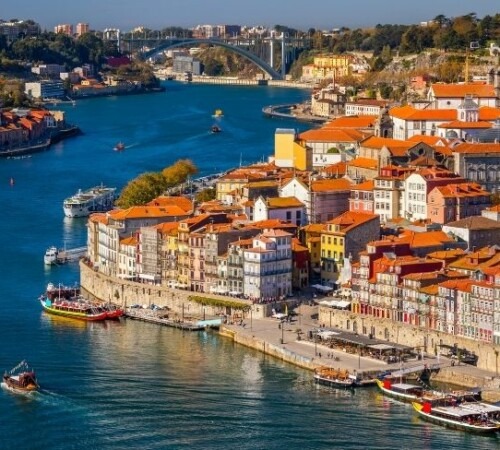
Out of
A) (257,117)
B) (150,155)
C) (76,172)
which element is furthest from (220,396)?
(257,117)

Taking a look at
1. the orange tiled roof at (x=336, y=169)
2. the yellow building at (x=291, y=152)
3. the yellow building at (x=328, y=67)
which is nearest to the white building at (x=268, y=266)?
the orange tiled roof at (x=336, y=169)

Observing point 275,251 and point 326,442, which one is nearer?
point 326,442

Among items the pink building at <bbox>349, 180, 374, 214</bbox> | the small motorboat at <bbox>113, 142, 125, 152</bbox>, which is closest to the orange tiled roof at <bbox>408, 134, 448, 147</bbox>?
the pink building at <bbox>349, 180, 374, 214</bbox>

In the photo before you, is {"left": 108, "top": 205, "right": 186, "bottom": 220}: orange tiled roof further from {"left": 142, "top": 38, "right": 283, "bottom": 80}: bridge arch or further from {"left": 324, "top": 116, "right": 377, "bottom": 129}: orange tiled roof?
{"left": 142, "top": 38, "right": 283, "bottom": 80}: bridge arch

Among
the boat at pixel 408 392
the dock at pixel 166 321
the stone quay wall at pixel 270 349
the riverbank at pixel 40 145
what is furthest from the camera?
the riverbank at pixel 40 145

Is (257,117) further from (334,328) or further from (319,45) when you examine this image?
(334,328)

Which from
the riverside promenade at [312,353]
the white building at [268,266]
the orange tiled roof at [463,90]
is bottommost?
the riverside promenade at [312,353]

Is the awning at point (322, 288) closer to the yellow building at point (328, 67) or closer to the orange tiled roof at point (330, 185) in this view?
the orange tiled roof at point (330, 185)

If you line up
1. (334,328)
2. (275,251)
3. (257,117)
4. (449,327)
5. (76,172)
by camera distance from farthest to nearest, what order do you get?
(257,117)
(76,172)
(275,251)
(334,328)
(449,327)
